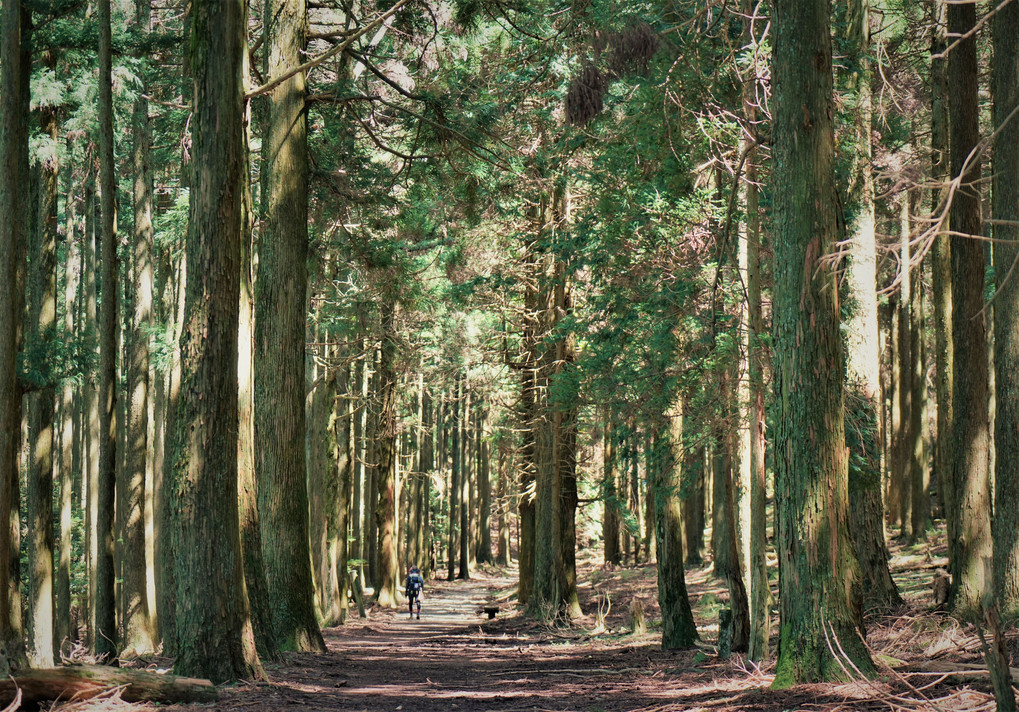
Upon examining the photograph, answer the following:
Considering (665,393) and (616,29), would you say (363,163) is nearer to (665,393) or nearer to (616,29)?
(616,29)

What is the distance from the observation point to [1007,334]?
10109mm

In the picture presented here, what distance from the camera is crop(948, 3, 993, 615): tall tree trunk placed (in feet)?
35.3

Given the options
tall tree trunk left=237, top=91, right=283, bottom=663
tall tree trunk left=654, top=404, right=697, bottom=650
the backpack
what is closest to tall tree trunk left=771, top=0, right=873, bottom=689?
tall tree trunk left=237, top=91, right=283, bottom=663

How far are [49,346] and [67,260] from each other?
18.3 metres

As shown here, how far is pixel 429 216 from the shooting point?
71.9 feet

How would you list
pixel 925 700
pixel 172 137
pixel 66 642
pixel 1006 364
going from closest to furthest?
1. pixel 925 700
2. pixel 1006 364
3. pixel 172 137
4. pixel 66 642

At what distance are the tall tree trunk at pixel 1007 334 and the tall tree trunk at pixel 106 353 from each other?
10365mm

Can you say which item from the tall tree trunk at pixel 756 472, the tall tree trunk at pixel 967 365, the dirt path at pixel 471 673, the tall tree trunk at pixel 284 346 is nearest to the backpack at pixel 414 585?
the dirt path at pixel 471 673

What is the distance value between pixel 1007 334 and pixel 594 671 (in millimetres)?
6728

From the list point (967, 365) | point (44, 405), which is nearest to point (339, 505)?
point (44, 405)

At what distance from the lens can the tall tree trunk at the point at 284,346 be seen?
10883 mm

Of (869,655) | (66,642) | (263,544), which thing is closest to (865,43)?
(869,655)

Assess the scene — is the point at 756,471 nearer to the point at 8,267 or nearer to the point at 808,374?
the point at 808,374

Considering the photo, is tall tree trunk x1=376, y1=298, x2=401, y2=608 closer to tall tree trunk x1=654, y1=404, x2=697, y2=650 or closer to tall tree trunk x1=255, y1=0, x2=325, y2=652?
tall tree trunk x1=255, y1=0, x2=325, y2=652
